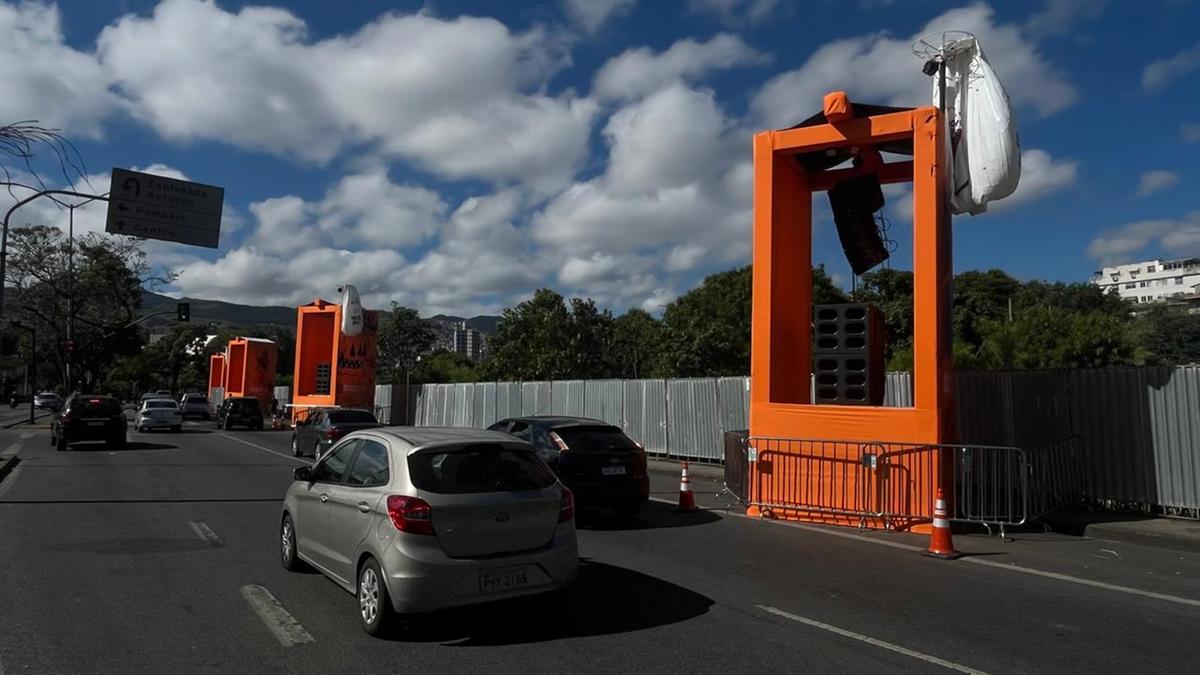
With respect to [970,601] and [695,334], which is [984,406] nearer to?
[970,601]

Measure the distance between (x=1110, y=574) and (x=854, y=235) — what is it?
26.4 feet

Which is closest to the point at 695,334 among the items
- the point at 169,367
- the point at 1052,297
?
the point at 1052,297

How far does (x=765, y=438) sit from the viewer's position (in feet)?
39.7

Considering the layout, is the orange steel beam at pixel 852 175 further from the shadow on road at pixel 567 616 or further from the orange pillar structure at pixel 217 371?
the orange pillar structure at pixel 217 371

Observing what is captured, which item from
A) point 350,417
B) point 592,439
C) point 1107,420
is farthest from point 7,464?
point 1107,420

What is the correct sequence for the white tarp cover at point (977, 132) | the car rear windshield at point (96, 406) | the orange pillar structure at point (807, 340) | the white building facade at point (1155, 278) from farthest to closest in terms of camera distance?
the white building facade at point (1155, 278) < the car rear windshield at point (96, 406) < the white tarp cover at point (977, 132) < the orange pillar structure at point (807, 340)

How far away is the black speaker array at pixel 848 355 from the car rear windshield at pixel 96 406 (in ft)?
70.8

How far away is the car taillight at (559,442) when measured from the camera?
10.8 metres

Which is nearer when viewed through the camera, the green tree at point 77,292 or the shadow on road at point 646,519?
→ the shadow on road at point 646,519

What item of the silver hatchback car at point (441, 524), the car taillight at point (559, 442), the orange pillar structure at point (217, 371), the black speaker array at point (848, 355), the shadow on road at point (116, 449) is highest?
the orange pillar structure at point (217, 371)

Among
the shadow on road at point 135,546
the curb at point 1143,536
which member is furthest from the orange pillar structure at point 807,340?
the shadow on road at point 135,546

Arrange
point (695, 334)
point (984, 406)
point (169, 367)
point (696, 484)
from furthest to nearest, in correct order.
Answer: point (169, 367)
point (695, 334)
point (696, 484)
point (984, 406)

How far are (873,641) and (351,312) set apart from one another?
3532 cm

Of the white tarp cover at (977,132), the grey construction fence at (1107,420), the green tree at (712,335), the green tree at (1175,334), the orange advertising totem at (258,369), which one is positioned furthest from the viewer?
the orange advertising totem at (258,369)
